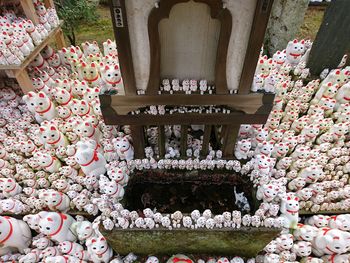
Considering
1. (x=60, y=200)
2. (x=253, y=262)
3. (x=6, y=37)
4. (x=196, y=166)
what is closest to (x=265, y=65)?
(x=196, y=166)

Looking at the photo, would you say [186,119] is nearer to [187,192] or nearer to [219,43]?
[219,43]

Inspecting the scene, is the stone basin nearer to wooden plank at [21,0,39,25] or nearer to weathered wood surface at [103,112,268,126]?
weathered wood surface at [103,112,268,126]

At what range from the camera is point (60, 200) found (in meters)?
2.41

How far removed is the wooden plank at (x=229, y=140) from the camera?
7.99 feet

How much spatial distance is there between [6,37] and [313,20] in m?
8.08

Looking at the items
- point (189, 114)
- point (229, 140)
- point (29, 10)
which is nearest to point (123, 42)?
point (189, 114)

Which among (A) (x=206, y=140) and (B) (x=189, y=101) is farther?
(A) (x=206, y=140)

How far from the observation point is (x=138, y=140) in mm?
2533

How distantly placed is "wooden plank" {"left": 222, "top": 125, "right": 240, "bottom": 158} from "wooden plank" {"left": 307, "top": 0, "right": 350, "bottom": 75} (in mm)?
2144

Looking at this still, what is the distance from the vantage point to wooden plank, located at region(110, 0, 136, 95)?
1604 millimetres

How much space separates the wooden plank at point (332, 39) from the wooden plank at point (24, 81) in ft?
13.3

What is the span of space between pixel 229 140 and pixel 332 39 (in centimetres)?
246

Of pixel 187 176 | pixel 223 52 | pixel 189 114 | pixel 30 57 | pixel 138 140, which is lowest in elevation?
pixel 187 176

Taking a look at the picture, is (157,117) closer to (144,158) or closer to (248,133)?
(144,158)
